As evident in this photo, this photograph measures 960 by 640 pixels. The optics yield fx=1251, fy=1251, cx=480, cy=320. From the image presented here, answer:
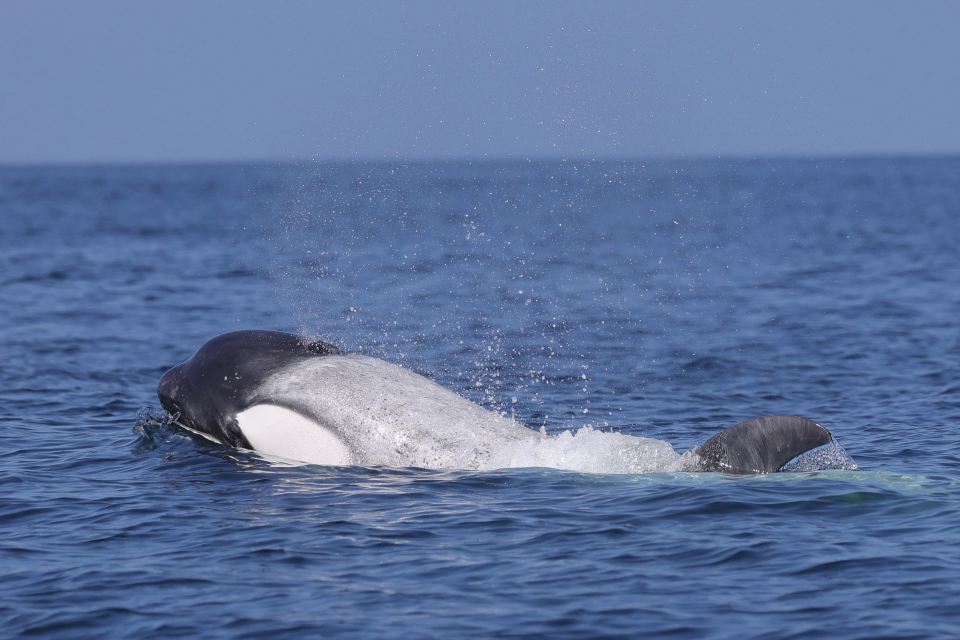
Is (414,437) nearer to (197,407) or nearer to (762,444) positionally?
(197,407)

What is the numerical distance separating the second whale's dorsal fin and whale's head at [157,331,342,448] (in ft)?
17.0

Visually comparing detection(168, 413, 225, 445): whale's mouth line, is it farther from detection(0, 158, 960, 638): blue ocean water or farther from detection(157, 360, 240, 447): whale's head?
detection(0, 158, 960, 638): blue ocean water

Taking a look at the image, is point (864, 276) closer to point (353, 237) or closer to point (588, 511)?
point (353, 237)

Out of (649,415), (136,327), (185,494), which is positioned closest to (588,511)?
(185,494)

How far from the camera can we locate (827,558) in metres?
11.4

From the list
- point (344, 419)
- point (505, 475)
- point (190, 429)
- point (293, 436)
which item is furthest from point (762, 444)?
point (190, 429)

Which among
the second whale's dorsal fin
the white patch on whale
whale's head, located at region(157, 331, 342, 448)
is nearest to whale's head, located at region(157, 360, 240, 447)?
whale's head, located at region(157, 331, 342, 448)

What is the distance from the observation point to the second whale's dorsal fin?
13828 millimetres

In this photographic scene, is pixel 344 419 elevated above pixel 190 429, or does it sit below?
above

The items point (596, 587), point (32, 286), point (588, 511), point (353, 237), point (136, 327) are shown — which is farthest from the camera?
point (353, 237)

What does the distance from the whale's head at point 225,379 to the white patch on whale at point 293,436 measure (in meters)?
0.19

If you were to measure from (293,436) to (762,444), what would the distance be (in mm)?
5468

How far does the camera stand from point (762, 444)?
46.1 ft

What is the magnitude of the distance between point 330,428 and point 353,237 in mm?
45953
